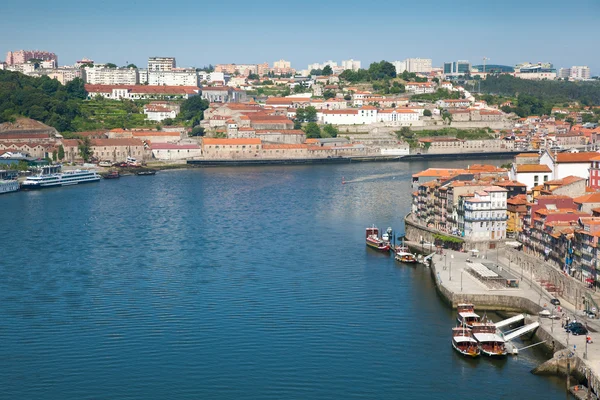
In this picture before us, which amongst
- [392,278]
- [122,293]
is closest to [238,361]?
[122,293]

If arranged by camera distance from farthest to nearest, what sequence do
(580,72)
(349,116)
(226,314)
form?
(580,72)
(349,116)
(226,314)

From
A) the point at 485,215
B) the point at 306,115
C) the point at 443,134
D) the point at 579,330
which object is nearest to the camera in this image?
the point at 579,330

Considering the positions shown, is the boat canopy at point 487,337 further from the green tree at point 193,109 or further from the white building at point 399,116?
the white building at point 399,116

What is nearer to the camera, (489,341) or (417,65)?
(489,341)

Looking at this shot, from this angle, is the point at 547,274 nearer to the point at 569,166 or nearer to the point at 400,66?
the point at 569,166

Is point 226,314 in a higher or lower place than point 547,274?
lower

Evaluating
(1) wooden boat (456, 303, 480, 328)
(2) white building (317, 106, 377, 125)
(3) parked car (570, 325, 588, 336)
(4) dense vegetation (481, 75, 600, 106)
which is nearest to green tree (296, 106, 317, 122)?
(2) white building (317, 106, 377, 125)

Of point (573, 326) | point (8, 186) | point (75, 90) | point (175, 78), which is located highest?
point (175, 78)

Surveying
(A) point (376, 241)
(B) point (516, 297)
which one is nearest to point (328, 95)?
(A) point (376, 241)
